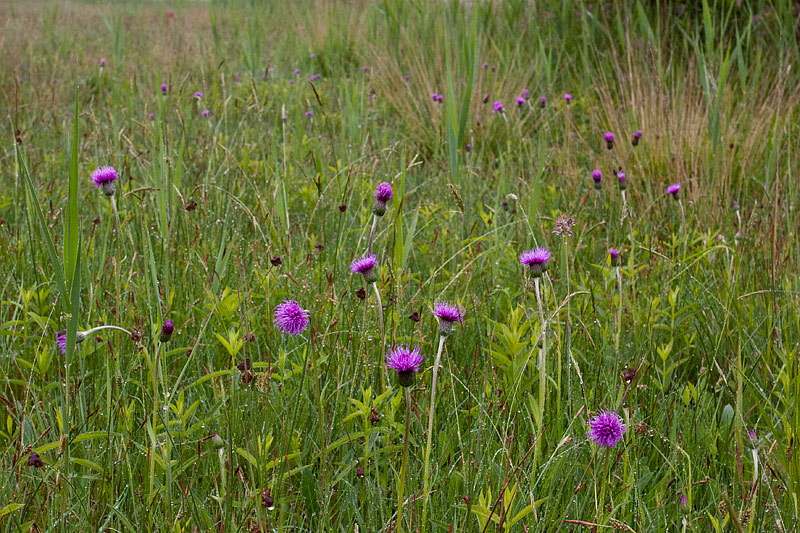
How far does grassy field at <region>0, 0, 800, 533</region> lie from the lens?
1.13 meters

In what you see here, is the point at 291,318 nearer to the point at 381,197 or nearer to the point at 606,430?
the point at 381,197

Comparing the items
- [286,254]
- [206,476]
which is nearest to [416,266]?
[286,254]

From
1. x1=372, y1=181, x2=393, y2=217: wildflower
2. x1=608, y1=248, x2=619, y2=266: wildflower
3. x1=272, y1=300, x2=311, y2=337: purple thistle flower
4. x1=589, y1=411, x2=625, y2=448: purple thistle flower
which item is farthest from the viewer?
x1=608, y1=248, x2=619, y2=266: wildflower

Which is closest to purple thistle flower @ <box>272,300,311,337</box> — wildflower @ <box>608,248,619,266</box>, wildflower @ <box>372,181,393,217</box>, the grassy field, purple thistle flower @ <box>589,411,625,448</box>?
the grassy field

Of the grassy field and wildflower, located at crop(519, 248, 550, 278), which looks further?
wildflower, located at crop(519, 248, 550, 278)

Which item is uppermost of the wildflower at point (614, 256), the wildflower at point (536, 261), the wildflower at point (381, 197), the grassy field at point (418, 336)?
the wildflower at point (381, 197)

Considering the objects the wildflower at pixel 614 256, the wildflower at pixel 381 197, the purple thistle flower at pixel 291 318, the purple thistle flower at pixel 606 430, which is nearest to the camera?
the purple thistle flower at pixel 606 430

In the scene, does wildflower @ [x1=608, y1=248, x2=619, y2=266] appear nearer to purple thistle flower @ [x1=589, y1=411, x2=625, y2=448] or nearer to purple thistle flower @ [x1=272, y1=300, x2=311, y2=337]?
purple thistle flower @ [x1=589, y1=411, x2=625, y2=448]

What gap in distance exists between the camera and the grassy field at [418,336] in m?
1.13

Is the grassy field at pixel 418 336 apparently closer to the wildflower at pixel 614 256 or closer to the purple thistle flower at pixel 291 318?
the purple thistle flower at pixel 291 318

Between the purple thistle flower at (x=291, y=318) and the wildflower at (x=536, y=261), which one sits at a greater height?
the wildflower at (x=536, y=261)

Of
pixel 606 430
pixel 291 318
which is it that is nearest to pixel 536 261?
pixel 606 430

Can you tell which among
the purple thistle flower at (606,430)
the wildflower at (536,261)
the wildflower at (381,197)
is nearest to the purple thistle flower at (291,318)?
the wildflower at (381,197)

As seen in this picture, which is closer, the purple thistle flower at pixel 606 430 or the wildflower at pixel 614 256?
the purple thistle flower at pixel 606 430
